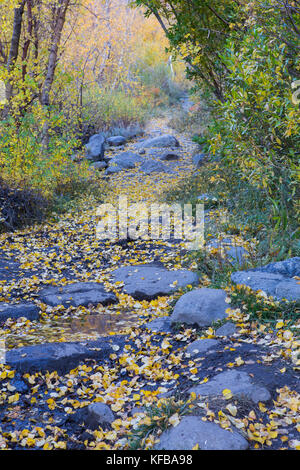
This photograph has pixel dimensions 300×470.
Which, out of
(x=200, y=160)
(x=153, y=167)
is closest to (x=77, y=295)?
(x=200, y=160)

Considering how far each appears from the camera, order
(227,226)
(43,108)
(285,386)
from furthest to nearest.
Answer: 1. (43,108)
2. (227,226)
3. (285,386)

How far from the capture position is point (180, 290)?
481 centimetres

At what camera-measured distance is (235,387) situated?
9.21 feet

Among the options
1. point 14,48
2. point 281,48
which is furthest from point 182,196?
point 281,48

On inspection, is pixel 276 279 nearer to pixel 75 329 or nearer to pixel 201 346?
pixel 201 346

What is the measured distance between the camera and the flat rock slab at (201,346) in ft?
11.5

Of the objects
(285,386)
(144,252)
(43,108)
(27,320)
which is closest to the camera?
(285,386)

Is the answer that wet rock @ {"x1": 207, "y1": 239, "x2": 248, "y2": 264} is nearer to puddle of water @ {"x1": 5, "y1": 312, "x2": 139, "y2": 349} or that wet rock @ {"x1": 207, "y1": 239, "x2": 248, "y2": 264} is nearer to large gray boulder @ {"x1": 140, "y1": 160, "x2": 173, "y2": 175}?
puddle of water @ {"x1": 5, "y1": 312, "x2": 139, "y2": 349}

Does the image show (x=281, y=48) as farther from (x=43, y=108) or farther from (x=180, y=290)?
(x=43, y=108)

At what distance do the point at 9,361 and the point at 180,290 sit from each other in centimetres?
192

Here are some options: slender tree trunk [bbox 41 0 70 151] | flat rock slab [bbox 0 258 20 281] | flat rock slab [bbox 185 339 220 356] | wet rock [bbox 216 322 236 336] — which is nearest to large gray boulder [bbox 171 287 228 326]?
wet rock [bbox 216 322 236 336]

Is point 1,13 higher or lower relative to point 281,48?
higher

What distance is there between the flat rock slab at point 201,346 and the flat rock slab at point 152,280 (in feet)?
4.27

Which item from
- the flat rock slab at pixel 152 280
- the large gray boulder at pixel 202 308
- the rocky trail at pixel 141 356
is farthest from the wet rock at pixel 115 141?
the large gray boulder at pixel 202 308
